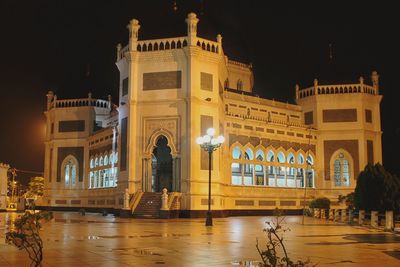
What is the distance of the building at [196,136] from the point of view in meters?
38.4

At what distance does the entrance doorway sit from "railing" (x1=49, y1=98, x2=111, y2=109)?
56.0ft

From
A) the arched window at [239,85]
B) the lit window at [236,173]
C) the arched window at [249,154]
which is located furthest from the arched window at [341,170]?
the arched window at [239,85]

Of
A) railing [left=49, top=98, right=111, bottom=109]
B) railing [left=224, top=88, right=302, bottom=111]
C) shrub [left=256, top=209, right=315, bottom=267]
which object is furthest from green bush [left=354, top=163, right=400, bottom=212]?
railing [left=49, top=98, right=111, bottom=109]

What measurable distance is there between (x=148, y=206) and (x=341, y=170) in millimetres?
22321

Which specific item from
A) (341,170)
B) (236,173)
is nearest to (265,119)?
(236,173)

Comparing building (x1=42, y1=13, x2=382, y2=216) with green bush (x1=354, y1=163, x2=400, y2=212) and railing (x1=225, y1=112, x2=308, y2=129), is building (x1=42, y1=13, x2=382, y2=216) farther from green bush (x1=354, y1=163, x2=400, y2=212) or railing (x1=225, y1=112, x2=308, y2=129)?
green bush (x1=354, y1=163, x2=400, y2=212)

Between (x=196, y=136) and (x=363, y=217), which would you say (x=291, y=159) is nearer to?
(x=196, y=136)

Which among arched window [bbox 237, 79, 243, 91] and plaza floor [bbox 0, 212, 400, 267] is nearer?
plaza floor [bbox 0, 212, 400, 267]

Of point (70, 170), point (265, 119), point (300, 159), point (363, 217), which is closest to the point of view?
point (363, 217)

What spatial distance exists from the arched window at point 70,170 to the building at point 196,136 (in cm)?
11

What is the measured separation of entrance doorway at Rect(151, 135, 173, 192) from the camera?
41.5 meters

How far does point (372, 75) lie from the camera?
5331 cm

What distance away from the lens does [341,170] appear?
50500 mm

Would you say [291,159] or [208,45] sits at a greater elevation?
[208,45]
